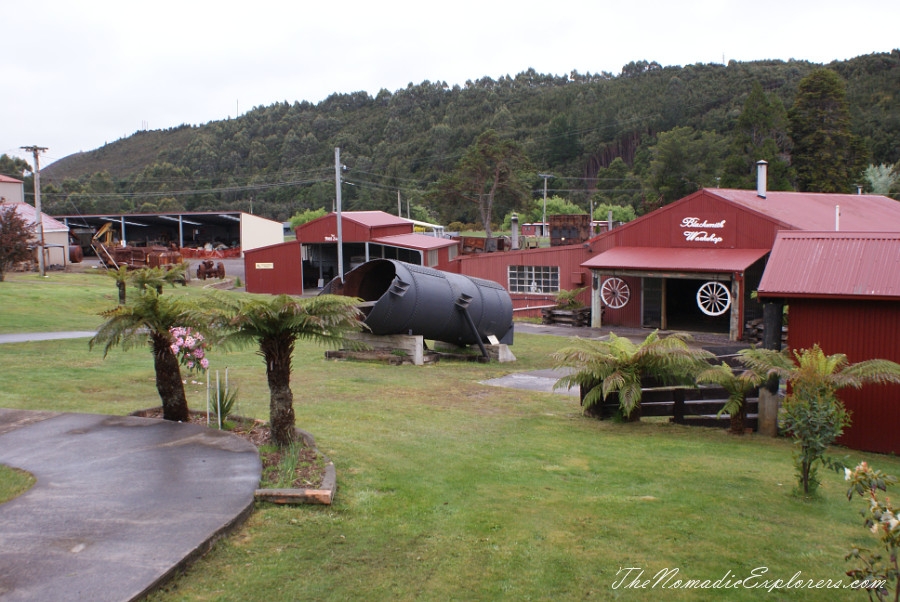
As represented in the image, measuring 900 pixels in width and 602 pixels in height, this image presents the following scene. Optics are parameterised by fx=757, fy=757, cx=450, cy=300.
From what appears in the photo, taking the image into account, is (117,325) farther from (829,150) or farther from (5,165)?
(5,165)

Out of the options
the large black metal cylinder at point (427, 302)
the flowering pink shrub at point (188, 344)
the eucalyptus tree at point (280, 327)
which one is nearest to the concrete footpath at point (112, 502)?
the eucalyptus tree at point (280, 327)

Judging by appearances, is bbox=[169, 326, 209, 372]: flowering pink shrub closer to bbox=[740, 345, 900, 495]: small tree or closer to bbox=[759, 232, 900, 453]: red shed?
bbox=[740, 345, 900, 495]: small tree

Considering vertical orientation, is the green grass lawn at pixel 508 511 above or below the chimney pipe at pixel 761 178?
below

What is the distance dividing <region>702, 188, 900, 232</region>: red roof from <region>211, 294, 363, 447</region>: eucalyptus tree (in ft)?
76.1

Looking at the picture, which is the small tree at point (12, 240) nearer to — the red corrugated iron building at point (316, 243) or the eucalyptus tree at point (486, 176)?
the red corrugated iron building at point (316, 243)

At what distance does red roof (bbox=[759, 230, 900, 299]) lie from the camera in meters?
11.4

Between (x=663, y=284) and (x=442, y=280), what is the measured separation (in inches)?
602

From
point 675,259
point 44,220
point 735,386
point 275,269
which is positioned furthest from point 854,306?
point 44,220

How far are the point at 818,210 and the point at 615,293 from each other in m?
9.64

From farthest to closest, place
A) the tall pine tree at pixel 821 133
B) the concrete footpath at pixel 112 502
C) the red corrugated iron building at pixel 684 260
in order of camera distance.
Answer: the tall pine tree at pixel 821 133
the red corrugated iron building at pixel 684 260
the concrete footpath at pixel 112 502

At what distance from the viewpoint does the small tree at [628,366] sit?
11.3 m

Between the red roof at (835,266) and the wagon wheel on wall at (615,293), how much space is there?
17.7 m

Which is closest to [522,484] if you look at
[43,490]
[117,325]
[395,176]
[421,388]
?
[43,490]

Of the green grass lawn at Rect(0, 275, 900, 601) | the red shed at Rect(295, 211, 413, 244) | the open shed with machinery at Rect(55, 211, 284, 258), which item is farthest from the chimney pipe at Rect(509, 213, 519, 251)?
the green grass lawn at Rect(0, 275, 900, 601)
